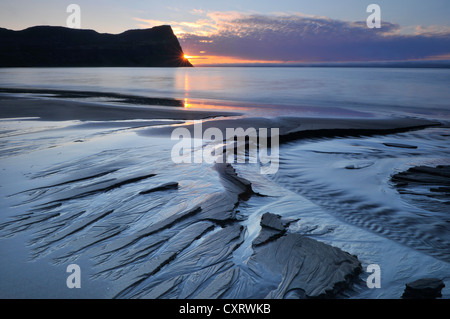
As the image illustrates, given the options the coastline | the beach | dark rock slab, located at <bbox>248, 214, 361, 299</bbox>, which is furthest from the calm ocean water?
dark rock slab, located at <bbox>248, 214, 361, 299</bbox>

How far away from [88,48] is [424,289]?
14811 cm

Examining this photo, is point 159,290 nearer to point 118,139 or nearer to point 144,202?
point 144,202

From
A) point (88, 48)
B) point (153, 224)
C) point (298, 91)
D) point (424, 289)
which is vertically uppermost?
point (88, 48)

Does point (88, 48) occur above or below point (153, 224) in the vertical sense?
above

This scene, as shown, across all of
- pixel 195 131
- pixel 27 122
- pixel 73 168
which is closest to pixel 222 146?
pixel 195 131

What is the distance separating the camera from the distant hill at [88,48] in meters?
106

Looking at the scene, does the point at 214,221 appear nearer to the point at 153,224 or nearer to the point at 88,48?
the point at 153,224

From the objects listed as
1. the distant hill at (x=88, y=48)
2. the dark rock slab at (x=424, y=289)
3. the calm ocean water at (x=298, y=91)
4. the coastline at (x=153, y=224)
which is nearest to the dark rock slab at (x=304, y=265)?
the coastline at (x=153, y=224)

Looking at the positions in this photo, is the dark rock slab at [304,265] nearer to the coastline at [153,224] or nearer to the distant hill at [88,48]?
the coastline at [153,224]

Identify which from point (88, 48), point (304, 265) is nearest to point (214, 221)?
point (304, 265)

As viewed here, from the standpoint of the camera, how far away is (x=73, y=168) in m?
4.17

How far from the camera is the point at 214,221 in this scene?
2787 mm

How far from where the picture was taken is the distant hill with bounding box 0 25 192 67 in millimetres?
106344

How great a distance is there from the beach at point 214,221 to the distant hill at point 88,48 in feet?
386
